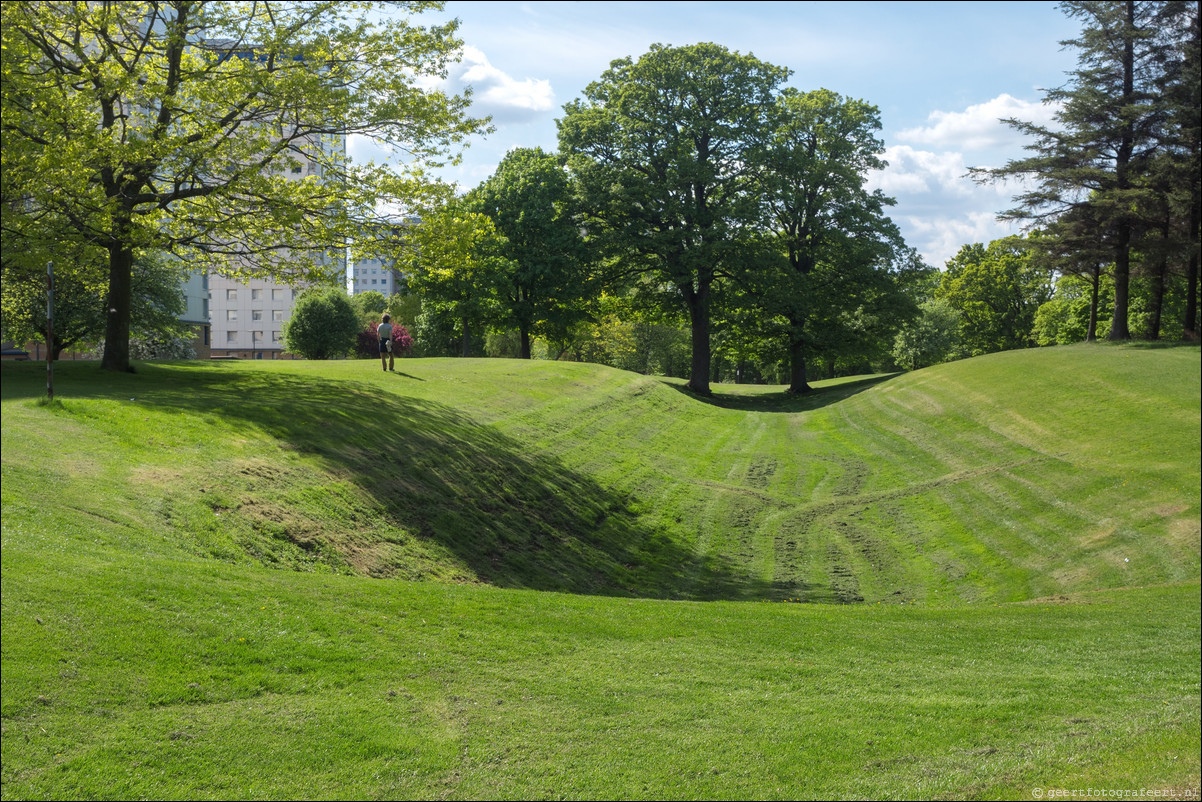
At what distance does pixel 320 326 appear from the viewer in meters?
69.9

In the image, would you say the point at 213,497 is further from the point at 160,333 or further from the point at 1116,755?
the point at 160,333

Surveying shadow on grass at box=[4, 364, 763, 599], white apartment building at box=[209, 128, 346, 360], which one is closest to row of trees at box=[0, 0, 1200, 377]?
shadow on grass at box=[4, 364, 763, 599]

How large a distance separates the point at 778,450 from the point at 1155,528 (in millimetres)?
17812

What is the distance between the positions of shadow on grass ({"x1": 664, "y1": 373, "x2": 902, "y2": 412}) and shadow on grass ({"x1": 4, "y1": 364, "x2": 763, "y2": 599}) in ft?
80.6

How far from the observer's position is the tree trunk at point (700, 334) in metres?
53.0

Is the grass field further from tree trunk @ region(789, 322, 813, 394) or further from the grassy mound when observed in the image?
tree trunk @ region(789, 322, 813, 394)

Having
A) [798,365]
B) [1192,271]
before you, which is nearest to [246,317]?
[798,365]

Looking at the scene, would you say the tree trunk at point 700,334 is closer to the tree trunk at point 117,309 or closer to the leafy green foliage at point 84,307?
the leafy green foliage at point 84,307

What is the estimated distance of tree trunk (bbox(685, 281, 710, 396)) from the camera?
53000mm

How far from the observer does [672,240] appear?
49.8 m

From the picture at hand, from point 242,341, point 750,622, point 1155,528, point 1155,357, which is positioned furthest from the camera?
point 242,341

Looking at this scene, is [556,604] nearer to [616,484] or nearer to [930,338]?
[616,484]

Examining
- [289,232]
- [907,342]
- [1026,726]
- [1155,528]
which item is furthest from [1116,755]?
[907,342]

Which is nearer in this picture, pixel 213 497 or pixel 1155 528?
pixel 213 497
